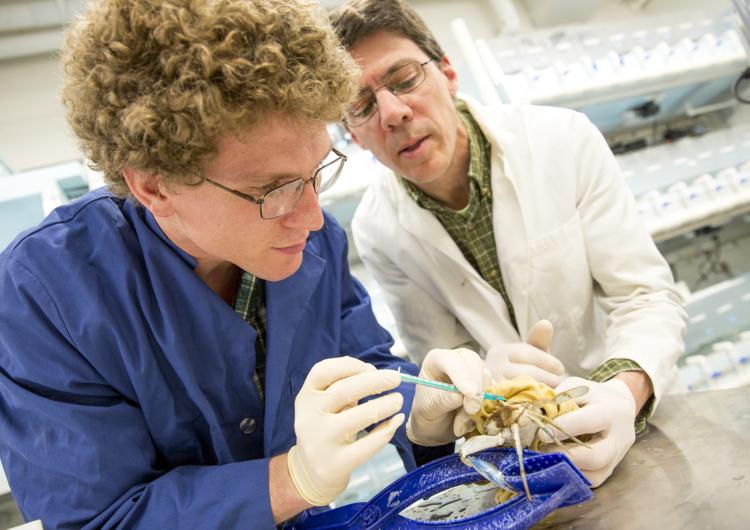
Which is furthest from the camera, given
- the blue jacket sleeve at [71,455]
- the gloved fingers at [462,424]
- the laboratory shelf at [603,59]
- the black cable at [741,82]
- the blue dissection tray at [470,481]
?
the black cable at [741,82]

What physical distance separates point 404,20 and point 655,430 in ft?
3.98

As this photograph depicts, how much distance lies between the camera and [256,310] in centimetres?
110

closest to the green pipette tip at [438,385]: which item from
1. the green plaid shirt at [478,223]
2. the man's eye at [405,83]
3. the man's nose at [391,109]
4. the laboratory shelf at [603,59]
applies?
the green plaid shirt at [478,223]

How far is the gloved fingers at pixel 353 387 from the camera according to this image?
2.78 feet

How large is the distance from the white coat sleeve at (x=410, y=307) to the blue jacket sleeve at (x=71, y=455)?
863 mm

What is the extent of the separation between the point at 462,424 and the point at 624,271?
2.40ft

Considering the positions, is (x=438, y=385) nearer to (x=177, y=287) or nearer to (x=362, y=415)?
(x=362, y=415)

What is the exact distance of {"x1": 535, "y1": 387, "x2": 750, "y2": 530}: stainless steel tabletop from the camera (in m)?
0.70

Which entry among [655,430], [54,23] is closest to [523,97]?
[655,430]

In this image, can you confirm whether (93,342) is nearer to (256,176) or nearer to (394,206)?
(256,176)

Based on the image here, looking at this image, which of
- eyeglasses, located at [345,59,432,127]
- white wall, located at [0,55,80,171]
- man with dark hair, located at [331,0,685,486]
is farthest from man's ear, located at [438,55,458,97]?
white wall, located at [0,55,80,171]

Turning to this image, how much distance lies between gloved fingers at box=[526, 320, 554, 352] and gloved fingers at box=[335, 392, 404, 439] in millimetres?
473

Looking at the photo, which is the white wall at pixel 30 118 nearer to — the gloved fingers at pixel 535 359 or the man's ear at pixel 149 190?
the man's ear at pixel 149 190

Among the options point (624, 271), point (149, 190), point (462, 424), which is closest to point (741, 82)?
point (624, 271)
